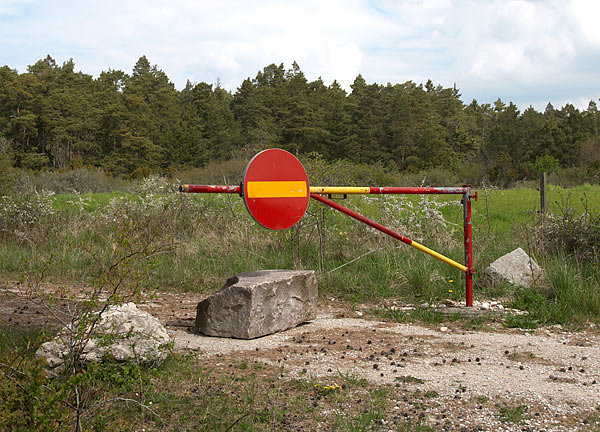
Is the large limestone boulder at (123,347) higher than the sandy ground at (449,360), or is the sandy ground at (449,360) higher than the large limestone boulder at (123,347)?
the large limestone boulder at (123,347)

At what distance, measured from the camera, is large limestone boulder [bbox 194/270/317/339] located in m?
5.70

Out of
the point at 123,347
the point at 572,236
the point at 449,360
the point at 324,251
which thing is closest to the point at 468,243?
the point at 449,360

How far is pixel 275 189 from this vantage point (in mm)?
5207

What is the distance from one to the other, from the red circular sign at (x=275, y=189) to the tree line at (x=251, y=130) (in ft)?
126

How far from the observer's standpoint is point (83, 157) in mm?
48094

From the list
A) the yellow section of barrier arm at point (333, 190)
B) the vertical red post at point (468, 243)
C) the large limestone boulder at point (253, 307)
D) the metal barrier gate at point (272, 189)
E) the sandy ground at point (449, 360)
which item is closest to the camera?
the sandy ground at point (449, 360)

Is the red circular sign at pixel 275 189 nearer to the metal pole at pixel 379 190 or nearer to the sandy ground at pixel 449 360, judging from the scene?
the metal pole at pixel 379 190

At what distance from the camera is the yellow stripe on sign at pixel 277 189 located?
5074 mm

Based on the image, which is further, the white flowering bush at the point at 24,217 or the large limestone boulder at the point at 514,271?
the white flowering bush at the point at 24,217

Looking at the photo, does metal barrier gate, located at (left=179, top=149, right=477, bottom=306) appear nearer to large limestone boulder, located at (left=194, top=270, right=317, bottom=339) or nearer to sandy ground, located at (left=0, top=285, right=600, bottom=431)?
large limestone boulder, located at (left=194, top=270, right=317, bottom=339)

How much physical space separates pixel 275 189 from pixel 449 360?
2.05 m

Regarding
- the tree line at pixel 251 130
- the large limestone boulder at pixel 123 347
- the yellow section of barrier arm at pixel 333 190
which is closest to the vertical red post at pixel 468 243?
the yellow section of barrier arm at pixel 333 190

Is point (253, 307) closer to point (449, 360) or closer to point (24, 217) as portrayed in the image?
point (449, 360)

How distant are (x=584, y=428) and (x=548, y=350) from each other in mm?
1771
